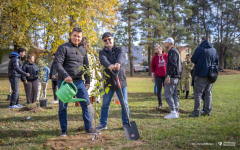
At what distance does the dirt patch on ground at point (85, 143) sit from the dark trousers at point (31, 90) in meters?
4.34

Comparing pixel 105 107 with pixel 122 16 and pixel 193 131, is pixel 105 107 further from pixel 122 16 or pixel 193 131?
pixel 122 16

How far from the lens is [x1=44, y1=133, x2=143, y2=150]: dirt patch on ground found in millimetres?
3470

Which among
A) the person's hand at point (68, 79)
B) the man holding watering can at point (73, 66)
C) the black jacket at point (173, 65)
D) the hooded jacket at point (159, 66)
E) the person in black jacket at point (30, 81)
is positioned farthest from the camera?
the person in black jacket at point (30, 81)

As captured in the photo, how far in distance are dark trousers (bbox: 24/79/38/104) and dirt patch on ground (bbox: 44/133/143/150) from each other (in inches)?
171

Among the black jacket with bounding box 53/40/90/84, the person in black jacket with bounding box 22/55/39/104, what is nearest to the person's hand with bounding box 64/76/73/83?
the black jacket with bounding box 53/40/90/84

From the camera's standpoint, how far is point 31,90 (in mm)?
7613

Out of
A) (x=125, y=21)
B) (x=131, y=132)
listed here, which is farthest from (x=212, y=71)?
(x=125, y=21)

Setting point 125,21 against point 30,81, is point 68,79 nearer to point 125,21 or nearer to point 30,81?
point 30,81

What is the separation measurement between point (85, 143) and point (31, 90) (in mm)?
4918

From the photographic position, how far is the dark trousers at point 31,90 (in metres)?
7.50

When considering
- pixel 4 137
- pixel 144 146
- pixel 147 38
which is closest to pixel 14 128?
pixel 4 137

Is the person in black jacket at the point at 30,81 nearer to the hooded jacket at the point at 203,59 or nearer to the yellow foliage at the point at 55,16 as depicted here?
the yellow foliage at the point at 55,16

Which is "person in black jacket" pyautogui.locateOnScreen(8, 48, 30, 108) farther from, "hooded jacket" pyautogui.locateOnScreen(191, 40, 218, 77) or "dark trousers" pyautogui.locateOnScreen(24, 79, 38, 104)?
"hooded jacket" pyautogui.locateOnScreen(191, 40, 218, 77)

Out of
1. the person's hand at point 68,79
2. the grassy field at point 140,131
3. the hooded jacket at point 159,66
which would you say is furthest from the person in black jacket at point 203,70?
the person's hand at point 68,79
